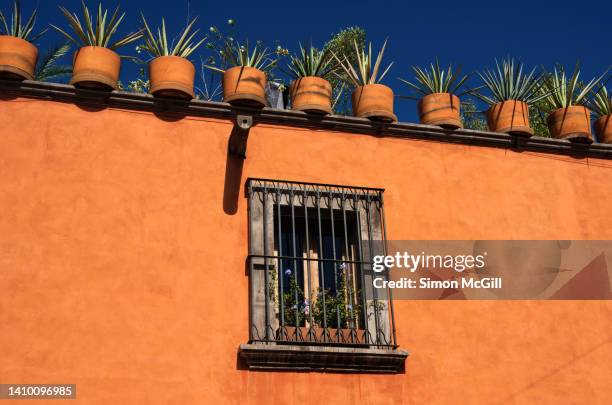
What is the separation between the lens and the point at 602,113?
29.9ft

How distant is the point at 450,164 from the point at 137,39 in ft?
11.3

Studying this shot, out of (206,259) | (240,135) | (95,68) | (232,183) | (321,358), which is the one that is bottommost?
(321,358)

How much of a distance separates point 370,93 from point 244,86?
136cm

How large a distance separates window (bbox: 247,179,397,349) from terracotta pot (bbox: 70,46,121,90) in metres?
1.68

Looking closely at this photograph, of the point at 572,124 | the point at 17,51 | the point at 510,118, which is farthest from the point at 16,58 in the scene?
the point at 572,124

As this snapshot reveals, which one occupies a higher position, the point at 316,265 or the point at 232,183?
the point at 232,183

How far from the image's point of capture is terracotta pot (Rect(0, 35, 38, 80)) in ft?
23.5

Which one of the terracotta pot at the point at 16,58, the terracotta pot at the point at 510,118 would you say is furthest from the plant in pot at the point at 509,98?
the terracotta pot at the point at 16,58

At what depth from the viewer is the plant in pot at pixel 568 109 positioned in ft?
28.6

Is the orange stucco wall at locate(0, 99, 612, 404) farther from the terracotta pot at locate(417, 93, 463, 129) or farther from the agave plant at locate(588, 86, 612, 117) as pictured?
the agave plant at locate(588, 86, 612, 117)

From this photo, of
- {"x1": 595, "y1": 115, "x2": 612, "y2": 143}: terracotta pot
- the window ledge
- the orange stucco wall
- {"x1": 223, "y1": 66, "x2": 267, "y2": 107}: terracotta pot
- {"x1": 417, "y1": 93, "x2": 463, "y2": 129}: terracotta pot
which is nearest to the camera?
the orange stucco wall

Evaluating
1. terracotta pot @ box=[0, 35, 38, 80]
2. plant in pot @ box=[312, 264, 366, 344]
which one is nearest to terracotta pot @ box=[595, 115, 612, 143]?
plant in pot @ box=[312, 264, 366, 344]

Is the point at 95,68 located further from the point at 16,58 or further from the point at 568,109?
the point at 568,109

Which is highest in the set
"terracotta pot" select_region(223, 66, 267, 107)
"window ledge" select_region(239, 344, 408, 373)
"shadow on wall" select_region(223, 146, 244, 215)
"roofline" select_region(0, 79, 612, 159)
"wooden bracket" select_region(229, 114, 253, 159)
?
"terracotta pot" select_region(223, 66, 267, 107)
